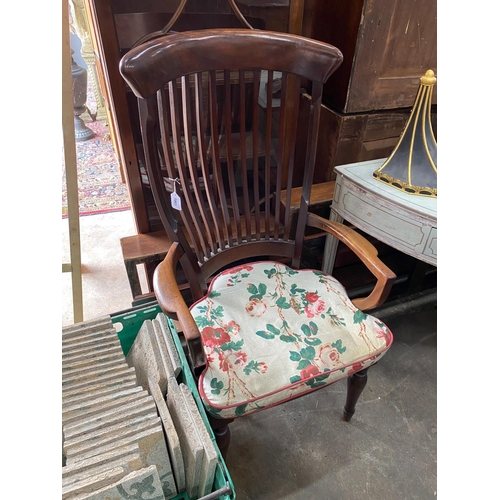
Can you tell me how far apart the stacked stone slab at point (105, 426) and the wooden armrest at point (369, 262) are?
0.61 meters

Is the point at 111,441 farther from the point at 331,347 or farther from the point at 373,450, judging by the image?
the point at 373,450

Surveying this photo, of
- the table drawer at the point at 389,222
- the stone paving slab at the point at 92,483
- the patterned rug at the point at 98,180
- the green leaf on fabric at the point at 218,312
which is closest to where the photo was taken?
the stone paving slab at the point at 92,483

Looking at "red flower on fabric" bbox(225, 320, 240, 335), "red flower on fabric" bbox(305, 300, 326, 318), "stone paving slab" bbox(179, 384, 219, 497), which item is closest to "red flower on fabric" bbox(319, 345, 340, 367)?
"red flower on fabric" bbox(305, 300, 326, 318)

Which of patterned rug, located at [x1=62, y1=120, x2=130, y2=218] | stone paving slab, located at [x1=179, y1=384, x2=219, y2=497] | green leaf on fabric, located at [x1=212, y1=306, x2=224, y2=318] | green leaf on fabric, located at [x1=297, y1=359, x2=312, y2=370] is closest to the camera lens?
stone paving slab, located at [x1=179, y1=384, x2=219, y2=497]

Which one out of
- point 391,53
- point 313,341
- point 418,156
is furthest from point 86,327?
point 391,53

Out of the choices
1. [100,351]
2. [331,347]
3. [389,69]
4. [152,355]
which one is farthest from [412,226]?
[100,351]

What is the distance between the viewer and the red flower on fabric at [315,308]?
3.18 feet

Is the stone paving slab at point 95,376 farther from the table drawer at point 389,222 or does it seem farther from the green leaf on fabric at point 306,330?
the table drawer at point 389,222

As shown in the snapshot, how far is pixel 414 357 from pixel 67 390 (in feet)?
4.26

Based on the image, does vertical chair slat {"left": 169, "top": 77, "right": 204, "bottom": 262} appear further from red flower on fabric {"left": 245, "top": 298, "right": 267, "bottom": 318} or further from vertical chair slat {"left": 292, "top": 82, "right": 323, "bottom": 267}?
vertical chair slat {"left": 292, "top": 82, "right": 323, "bottom": 267}

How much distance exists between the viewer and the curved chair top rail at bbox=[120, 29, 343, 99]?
0.70 metres

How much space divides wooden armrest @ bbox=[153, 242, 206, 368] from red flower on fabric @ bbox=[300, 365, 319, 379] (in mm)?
241

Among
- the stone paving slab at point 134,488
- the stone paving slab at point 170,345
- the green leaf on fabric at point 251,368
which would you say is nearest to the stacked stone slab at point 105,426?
the stone paving slab at point 134,488

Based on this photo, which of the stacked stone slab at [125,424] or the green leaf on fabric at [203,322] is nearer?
the stacked stone slab at [125,424]
